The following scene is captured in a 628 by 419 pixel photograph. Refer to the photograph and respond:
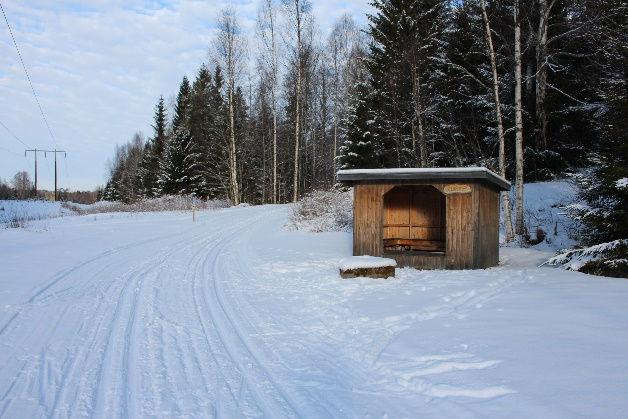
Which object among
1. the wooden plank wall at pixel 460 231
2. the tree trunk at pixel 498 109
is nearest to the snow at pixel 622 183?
the wooden plank wall at pixel 460 231

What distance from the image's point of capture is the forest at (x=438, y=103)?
12211mm

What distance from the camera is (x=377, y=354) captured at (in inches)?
194

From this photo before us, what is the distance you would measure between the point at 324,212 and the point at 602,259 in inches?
479

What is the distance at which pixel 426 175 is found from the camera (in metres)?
10.6

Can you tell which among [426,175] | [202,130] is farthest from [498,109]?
[202,130]

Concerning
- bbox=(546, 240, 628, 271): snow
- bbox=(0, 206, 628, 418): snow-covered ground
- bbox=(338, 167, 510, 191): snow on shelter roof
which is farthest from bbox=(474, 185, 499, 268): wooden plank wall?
bbox=(546, 240, 628, 271): snow

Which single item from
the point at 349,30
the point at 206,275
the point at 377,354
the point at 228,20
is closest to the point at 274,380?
the point at 377,354

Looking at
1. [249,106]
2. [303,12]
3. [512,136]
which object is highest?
[303,12]

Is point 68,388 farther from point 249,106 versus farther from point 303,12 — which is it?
point 249,106

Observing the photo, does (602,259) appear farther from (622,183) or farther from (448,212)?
(448,212)

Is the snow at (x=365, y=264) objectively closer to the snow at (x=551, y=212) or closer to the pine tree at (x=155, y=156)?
the snow at (x=551, y=212)

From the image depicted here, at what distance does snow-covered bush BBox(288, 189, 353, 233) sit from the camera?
1848cm

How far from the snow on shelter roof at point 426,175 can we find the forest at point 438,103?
90.8 inches

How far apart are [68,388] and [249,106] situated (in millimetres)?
35440
